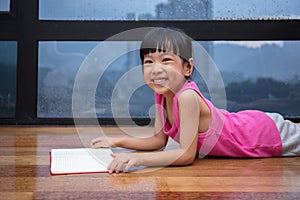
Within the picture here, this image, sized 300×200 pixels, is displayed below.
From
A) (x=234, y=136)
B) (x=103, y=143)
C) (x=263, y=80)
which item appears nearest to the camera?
(x=234, y=136)

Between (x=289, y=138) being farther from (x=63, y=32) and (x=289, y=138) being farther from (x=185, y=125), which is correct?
(x=63, y=32)

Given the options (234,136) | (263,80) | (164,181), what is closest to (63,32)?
(263,80)

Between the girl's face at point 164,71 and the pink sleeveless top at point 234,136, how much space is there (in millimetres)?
125

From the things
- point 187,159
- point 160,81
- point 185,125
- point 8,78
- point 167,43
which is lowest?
point 8,78

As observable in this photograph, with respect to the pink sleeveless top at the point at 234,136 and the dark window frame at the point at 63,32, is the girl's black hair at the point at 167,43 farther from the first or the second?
the dark window frame at the point at 63,32

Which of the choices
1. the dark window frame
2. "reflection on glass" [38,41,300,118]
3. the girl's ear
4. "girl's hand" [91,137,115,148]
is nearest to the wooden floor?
"girl's hand" [91,137,115,148]

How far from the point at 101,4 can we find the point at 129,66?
42 centimetres

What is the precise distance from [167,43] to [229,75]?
1.36 metres

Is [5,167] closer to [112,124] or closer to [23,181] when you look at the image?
[23,181]

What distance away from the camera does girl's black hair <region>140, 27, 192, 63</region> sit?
1.15 meters

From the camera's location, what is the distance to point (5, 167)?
1122 millimetres

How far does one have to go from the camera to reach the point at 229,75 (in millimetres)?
2432

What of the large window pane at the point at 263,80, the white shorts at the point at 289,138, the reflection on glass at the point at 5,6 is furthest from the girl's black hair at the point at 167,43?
the reflection on glass at the point at 5,6

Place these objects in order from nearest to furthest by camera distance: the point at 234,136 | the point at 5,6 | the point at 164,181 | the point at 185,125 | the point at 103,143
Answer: the point at 164,181 < the point at 185,125 < the point at 234,136 < the point at 103,143 < the point at 5,6
